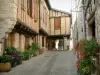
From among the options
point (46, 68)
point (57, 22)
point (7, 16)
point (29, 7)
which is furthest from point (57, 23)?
point (46, 68)

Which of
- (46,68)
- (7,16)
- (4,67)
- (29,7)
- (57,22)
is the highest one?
(57,22)

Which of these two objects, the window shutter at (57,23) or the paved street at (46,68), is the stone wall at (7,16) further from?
the window shutter at (57,23)

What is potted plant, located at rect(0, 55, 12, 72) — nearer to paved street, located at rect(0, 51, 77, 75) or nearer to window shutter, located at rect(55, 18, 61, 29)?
paved street, located at rect(0, 51, 77, 75)

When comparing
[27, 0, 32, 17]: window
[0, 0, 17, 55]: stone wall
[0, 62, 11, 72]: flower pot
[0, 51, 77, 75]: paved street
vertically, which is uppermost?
[27, 0, 32, 17]: window

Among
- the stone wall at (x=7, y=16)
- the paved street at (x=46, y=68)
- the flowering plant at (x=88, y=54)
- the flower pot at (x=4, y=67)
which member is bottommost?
the paved street at (x=46, y=68)

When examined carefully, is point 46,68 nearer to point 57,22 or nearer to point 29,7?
point 29,7

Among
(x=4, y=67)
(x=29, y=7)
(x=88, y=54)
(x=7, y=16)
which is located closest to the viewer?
(x=88, y=54)

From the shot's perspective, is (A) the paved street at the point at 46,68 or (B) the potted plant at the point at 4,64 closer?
(A) the paved street at the point at 46,68

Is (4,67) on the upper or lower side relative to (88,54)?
lower

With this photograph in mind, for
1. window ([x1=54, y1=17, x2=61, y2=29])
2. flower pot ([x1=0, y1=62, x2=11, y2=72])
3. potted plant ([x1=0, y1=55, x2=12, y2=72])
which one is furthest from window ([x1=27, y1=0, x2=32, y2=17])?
window ([x1=54, y1=17, x2=61, y2=29])

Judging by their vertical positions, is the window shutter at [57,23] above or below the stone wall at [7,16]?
above

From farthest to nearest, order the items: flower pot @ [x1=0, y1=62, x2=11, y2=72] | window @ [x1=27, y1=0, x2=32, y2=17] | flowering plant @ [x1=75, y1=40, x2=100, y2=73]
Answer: window @ [x1=27, y1=0, x2=32, y2=17], flower pot @ [x1=0, y1=62, x2=11, y2=72], flowering plant @ [x1=75, y1=40, x2=100, y2=73]

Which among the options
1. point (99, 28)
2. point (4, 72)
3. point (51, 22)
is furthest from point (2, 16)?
point (51, 22)

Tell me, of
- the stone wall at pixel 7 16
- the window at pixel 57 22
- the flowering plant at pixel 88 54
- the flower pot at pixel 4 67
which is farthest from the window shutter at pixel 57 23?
the flowering plant at pixel 88 54
